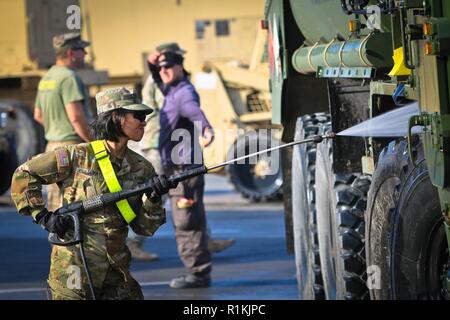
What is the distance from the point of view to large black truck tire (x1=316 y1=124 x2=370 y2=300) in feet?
30.2

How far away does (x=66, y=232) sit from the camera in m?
→ 7.68

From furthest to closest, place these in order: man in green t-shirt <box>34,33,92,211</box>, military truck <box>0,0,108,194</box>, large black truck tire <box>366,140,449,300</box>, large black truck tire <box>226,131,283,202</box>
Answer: military truck <box>0,0,108,194</box> < large black truck tire <box>226,131,283,202</box> < man in green t-shirt <box>34,33,92,211</box> < large black truck tire <box>366,140,449,300</box>

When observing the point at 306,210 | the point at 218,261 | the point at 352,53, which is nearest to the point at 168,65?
the point at 218,261

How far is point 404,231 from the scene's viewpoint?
751 cm

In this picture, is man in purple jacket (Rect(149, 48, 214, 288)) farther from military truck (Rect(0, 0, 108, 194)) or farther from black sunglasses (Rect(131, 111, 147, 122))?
military truck (Rect(0, 0, 108, 194))

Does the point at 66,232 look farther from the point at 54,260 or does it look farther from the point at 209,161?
the point at 209,161

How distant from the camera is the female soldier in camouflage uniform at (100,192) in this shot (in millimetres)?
7848

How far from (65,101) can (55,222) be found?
20.0ft

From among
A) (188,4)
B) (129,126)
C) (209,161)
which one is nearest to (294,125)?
(129,126)

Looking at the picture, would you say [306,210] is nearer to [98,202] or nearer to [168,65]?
[168,65]

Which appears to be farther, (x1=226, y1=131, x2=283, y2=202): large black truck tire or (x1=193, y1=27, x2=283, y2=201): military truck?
(x1=193, y1=27, x2=283, y2=201): military truck

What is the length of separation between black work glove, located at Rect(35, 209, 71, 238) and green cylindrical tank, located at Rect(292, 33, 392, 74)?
1.75m

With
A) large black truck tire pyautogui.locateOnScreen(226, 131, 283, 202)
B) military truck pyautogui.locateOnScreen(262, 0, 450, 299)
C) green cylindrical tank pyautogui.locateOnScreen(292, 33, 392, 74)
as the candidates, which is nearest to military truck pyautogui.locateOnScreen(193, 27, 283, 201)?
large black truck tire pyautogui.locateOnScreen(226, 131, 283, 202)

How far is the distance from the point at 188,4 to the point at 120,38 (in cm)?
142
